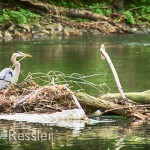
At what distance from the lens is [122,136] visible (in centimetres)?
1384

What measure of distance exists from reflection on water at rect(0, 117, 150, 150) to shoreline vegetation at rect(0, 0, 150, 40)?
34.6m

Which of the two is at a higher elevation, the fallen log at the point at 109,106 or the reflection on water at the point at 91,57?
the fallen log at the point at 109,106

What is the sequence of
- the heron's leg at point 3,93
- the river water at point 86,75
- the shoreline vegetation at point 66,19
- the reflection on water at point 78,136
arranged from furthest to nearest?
1. the shoreline vegetation at point 66,19
2. the heron's leg at point 3,93
3. the river water at point 86,75
4. the reflection on water at point 78,136

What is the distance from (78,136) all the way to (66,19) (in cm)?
4136

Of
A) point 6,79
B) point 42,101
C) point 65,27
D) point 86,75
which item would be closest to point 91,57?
point 86,75

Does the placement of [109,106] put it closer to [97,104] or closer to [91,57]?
[97,104]

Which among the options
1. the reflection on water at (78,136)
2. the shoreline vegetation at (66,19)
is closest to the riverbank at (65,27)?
the shoreline vegetation at (66,19)

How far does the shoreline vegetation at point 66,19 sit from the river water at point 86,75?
276 cm

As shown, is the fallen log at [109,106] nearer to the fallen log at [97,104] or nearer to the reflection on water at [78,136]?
the fallen log at [97,104]

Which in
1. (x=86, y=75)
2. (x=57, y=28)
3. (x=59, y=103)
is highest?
(x=59, y=103)

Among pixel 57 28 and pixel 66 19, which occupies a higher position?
pixel 66 19

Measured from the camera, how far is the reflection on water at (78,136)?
12.9 m

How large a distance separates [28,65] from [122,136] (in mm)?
17296

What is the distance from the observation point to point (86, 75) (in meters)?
26.3
